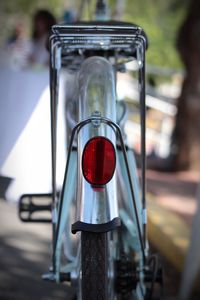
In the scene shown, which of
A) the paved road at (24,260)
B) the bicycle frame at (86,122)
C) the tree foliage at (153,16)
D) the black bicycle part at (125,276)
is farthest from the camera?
the tree foliage at (153,16)

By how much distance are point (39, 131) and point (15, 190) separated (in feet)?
1.76

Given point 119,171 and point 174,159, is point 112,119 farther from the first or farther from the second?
point 174,159

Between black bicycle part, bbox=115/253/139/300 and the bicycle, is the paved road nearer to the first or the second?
the bicycle

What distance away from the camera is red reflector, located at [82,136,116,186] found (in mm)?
2648

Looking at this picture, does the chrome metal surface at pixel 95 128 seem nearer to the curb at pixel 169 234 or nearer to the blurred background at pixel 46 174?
the blurred background at pixel 46 174

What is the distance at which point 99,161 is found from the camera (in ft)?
8.68

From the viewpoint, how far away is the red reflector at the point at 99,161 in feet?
8.69

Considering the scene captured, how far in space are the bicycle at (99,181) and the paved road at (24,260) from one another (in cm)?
105

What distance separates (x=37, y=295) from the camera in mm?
4656

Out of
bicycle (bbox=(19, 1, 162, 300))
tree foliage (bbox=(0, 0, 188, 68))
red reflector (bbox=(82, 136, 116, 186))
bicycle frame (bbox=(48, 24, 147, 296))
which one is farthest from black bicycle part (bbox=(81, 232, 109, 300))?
tree foliage (bbox=(0, 0, 188, 68))

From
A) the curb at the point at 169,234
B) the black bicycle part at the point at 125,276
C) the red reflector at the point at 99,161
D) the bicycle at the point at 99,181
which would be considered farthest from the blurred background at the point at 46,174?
the red reflector at the point at 99,161

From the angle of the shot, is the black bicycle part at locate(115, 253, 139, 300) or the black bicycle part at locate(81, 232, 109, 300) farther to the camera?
the black bicycle part at locate(115, 253, 139, 300)

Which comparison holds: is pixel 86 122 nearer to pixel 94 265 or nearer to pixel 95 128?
pixel 95 128

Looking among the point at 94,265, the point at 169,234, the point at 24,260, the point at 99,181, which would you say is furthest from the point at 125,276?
the point at 169,234
